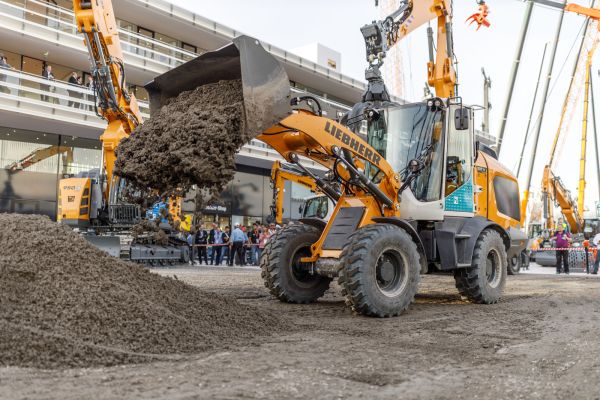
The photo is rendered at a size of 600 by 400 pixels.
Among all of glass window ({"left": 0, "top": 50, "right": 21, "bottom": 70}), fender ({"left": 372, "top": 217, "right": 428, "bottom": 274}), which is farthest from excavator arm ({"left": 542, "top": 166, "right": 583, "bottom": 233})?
glass window ({"left": 0, "top": 50, "right": 21, "bottom": 70})

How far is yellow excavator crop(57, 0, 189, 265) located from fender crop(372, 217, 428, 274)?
18.5 ft

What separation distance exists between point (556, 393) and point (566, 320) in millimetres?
3833

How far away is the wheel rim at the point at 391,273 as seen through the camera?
7207 millimetres

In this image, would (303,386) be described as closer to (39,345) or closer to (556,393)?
(556,393)

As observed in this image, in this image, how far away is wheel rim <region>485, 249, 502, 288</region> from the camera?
9.05 metres

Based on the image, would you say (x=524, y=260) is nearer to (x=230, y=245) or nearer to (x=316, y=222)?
(x=230, y=245)

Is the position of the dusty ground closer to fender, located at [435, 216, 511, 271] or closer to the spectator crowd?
fender, located at [435, 216, 511, 271]

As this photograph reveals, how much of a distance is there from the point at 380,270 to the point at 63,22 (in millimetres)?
19183

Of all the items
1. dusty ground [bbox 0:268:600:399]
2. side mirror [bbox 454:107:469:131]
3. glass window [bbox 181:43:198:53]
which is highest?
glass window [bbox 181:43:198:53]

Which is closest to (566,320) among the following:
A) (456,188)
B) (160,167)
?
(456,188)

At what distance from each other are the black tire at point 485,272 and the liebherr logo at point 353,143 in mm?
2243

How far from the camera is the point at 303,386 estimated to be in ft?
12.1

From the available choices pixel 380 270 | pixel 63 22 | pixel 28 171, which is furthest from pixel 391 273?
pixel 28 171

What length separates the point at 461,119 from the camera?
8.03 meters
